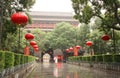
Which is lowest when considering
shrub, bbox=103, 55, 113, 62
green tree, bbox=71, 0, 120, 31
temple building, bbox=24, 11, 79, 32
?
shrub, bbox=103, 55, 113, 62

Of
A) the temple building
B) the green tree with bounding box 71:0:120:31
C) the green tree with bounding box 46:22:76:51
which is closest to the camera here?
the green tree with bounding box 71:0:120:31

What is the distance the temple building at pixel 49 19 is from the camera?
88019 millimetres

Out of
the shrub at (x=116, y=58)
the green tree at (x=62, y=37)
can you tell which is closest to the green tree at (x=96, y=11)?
the shrub at (x=116, y=58)

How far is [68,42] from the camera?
6700 cm

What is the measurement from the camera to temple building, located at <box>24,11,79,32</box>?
289ft

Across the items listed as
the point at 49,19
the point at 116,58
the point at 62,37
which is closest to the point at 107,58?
the point at 116,58

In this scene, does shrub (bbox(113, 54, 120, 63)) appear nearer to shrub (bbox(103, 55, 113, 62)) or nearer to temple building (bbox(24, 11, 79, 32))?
shrub (bbox(103, 55, 113, 62))

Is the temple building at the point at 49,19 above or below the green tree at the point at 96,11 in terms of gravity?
Answer: above

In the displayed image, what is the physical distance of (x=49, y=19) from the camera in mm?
90125

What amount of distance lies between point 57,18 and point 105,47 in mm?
45532

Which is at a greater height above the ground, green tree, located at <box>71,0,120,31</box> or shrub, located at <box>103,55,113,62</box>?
green tree, located at <box>71,0,120,31</box>

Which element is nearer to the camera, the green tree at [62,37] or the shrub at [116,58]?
the shrub at [116,58]

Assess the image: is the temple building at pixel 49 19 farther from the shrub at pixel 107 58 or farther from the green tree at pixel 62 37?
the shrub at pixel 107 58

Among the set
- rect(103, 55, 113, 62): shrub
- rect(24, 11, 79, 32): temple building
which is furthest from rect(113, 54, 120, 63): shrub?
rect(24, 11, 79, 32): temple building
